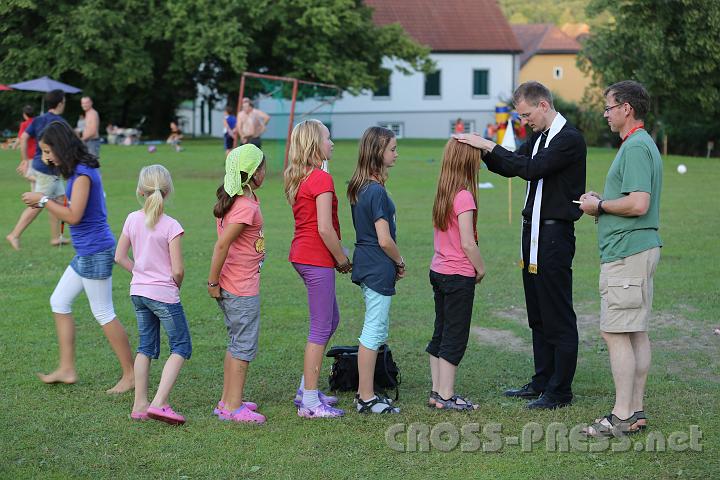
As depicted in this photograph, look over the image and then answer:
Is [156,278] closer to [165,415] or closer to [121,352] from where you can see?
[165,415]

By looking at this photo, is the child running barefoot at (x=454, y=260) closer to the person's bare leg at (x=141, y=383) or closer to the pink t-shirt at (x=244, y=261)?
the pink t-shirt at (x=244, y=261)

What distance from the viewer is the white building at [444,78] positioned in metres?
58.6

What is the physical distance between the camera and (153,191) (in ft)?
18.9

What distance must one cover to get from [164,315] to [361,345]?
1.23m

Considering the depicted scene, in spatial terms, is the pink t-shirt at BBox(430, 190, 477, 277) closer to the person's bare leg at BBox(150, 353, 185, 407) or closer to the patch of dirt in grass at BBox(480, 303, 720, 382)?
the person's bare leg at BBox(150, 353, 185, 407)

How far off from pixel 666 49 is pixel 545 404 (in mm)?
32743

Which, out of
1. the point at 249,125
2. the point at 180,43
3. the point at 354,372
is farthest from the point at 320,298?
the point at 180,43

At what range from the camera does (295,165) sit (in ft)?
19.0

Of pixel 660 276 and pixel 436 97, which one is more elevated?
pixel 436 97

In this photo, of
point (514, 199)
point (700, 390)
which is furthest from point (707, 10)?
point (700, 390)

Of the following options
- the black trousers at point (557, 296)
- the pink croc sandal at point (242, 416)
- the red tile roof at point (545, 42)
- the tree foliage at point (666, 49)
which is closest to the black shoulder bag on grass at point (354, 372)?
the pink croc sandal at point (242, 416)

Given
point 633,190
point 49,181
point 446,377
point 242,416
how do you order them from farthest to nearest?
point 49,181 → point 446,377 → point 242,416 → point 633,190

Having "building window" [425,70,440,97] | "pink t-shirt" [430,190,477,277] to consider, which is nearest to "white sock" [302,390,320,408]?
"pink t-shirt" [430,190,477,277]

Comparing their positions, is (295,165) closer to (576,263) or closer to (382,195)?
(382,195)
